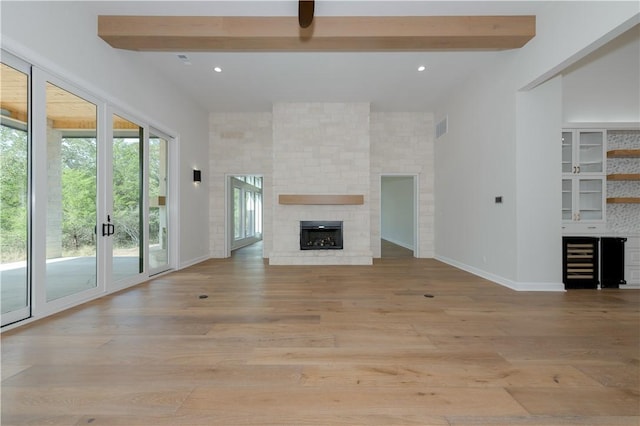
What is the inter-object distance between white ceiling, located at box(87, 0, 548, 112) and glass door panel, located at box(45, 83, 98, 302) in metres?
1.22

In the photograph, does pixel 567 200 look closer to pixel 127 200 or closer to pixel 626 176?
pixel 626 176

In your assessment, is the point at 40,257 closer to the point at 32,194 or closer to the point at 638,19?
the point at 32,194

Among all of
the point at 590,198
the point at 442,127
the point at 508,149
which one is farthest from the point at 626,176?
the point at 442,127

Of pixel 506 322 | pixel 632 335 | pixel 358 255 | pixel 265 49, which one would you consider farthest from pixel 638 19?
pixel 358 255

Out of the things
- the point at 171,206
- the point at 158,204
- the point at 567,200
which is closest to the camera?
the point at 567,200

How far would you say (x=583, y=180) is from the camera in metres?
4.13

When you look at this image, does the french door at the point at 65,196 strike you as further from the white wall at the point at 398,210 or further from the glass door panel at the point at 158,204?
the white wall at the point at 398,210

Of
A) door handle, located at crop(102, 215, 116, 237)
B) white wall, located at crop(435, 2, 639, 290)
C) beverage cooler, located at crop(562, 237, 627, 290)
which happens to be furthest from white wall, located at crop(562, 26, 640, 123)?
door handle, located at crop(102, 215, 116, 237)

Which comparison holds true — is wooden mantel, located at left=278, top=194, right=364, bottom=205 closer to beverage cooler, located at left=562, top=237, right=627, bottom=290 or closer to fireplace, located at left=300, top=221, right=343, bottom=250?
fireplace, located at left=300, top=221, right=343, bottom=250

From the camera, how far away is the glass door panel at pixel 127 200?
374 cm

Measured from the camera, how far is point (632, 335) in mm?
2266

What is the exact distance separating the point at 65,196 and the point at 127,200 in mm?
942

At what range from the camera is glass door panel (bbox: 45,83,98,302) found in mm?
2855

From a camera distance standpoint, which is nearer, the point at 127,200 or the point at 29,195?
the point at 29,195
